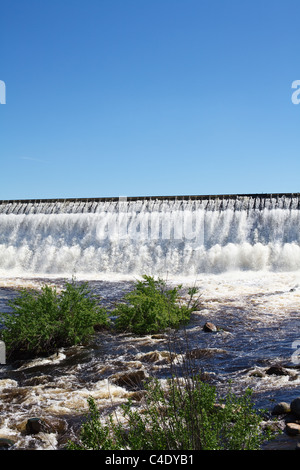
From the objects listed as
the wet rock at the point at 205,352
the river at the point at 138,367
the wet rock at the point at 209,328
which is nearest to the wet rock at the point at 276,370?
the river at the point at 138,367

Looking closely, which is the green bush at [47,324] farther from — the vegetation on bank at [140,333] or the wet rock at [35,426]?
the wet rock at [35,426]

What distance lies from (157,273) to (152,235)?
2.70 metres

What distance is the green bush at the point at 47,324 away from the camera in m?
9.61

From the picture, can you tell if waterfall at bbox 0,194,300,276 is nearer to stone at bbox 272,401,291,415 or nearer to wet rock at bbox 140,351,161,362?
wet rock at bbox 140,351,161,362

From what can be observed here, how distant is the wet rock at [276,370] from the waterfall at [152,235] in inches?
658

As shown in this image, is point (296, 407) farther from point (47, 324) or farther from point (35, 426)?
point (47, 324)

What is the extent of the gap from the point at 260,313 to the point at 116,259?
14.9 m

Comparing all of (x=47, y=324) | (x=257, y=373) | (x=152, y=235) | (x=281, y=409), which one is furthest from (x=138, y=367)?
(x=152, y=235)

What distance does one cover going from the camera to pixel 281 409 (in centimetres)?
612

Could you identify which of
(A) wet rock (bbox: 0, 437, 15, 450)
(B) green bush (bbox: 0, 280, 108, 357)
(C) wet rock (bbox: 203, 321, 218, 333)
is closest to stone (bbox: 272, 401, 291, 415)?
(A) wet rock (bbox: 0, 437, 15, 450)

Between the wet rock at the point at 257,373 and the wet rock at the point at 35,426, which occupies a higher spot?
the wet rock at the point at 257,373

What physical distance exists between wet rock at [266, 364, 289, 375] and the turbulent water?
0.47ft
